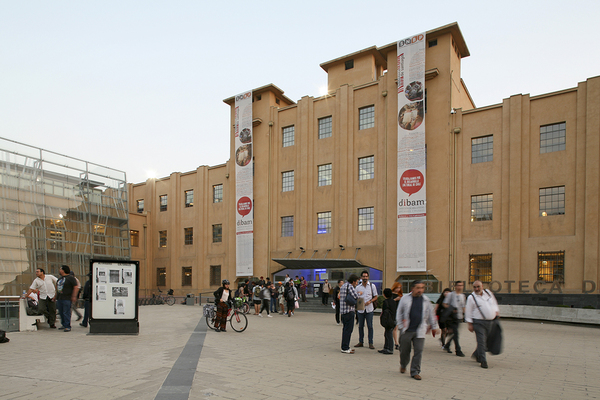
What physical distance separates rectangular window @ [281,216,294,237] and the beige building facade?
0.08 m

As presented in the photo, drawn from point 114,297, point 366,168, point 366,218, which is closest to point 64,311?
point 114,297

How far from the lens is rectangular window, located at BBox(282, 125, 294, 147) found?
3316 cm

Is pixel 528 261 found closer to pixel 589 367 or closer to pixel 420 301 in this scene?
pixel 589 367

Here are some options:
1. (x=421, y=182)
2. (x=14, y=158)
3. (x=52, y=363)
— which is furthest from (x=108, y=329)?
(x=14, y=158)

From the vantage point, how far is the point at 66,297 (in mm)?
13148

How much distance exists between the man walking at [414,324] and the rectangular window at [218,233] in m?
30.3

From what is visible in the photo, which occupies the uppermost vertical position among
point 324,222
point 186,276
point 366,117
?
point 366,117

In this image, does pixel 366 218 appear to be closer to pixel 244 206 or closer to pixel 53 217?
pixel 244 206

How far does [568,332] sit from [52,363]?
1566 centimetres

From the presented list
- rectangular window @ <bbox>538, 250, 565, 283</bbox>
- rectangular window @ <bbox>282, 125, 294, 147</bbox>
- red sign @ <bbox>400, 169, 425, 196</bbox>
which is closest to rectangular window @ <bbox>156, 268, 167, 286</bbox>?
rectangular window @ <bbox>282, 125, 294, 147</bbox>

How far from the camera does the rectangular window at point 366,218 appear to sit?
1127 inches

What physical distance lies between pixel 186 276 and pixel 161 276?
11.7ft

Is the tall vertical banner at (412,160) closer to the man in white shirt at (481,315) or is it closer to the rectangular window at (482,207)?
the rectangular window at (482,207)

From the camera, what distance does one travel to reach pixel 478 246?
24.8 metres
